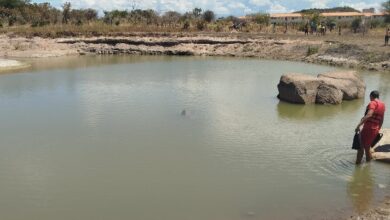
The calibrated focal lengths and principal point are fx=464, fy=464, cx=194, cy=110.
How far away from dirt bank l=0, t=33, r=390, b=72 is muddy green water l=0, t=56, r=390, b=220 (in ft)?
45.8

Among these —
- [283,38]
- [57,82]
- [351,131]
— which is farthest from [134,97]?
[283,38]

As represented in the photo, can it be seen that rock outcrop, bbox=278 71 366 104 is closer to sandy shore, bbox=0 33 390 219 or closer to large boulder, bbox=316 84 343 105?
large boulder, bbox=316 84 343 105

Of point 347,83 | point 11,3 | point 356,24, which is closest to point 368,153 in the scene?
point 347,83

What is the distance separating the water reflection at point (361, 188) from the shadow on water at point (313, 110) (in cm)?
597

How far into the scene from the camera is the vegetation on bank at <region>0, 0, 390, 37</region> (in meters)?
49.7

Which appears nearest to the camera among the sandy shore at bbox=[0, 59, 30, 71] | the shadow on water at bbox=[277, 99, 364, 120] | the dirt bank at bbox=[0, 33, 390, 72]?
the shadow on water at bbox=[277, 99, 364, 120]

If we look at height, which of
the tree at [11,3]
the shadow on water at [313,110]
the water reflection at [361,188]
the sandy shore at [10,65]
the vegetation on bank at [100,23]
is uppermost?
the tree at [11,3]

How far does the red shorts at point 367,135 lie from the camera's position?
10.0 metres

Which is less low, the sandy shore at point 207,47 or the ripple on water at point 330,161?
the sandy shore at point 207,47

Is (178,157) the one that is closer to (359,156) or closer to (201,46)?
(359,156)

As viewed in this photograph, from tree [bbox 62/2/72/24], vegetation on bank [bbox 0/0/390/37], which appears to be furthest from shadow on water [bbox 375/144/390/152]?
tree [bbox 62/2/72/24]

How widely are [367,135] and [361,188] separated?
1.39m

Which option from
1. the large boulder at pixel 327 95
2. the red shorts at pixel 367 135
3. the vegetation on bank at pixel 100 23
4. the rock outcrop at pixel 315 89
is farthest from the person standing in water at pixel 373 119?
the vegetation on bank at pixel 100 23

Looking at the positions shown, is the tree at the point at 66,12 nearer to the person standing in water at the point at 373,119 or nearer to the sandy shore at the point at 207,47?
the sandy shore at the point at 207,47
